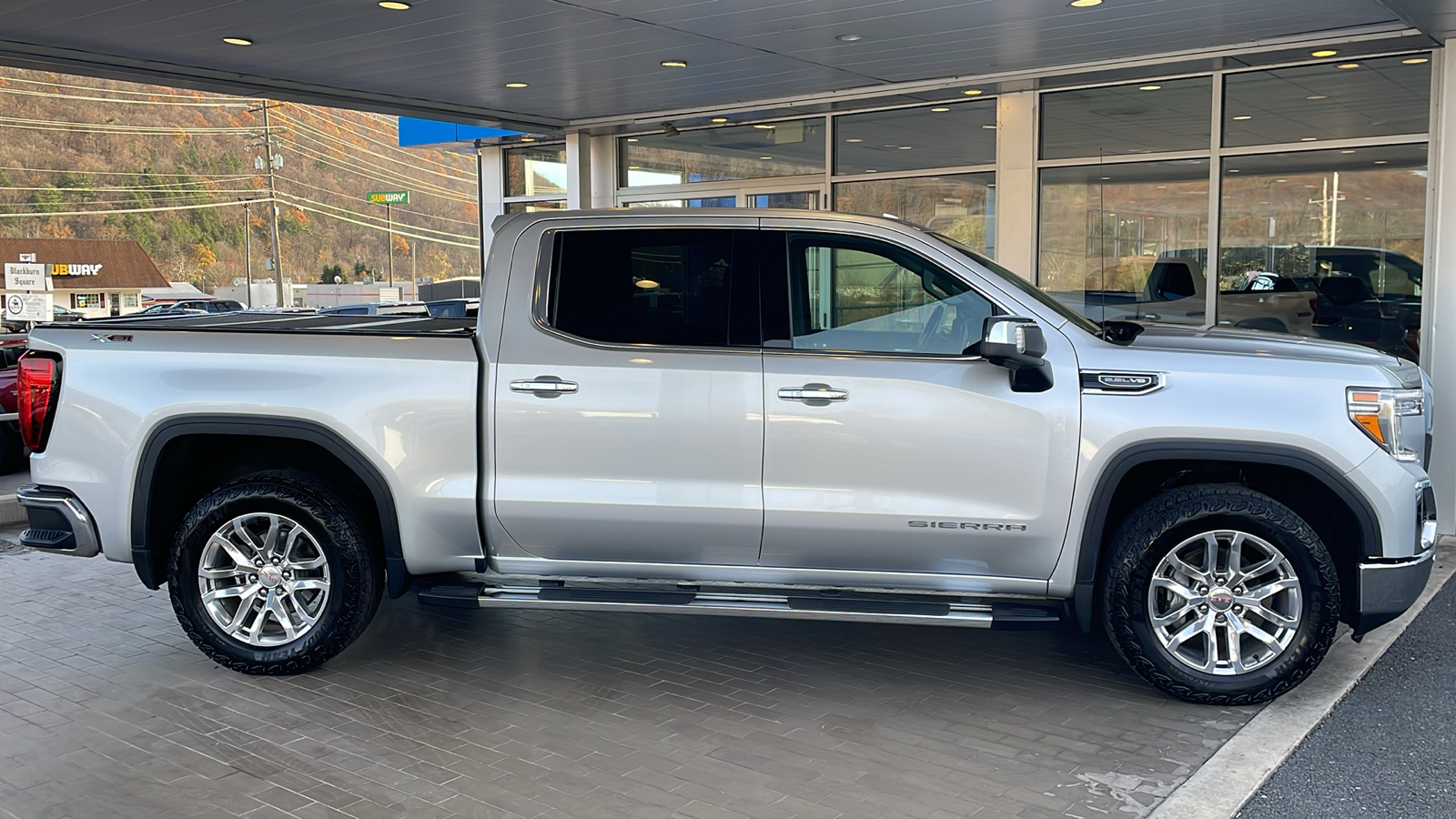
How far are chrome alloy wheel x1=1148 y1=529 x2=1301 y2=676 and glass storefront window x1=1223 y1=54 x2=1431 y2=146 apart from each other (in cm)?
560

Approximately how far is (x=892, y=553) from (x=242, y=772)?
2.67 metres

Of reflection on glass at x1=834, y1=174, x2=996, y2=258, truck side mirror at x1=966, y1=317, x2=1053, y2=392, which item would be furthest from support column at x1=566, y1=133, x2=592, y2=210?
truck side mirror at x1=966, y1=317, x2=1053, y2=392

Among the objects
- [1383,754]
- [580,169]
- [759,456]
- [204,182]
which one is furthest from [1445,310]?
[204,182]

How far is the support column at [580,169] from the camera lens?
14.5 meters

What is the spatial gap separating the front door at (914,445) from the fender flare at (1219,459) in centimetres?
13

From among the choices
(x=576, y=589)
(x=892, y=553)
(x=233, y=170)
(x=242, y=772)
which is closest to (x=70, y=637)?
(x=242, y=772)

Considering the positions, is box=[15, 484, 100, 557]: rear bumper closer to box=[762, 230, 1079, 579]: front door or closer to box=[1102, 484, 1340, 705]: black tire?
box=[762, 230, 1079, 579]: front door

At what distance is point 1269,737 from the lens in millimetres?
4781

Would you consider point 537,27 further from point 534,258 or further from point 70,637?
point 70,637

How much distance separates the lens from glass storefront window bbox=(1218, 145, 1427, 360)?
9.21 meters

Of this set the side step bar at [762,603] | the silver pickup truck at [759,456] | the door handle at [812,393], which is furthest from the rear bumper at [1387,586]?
the door handle at [812,393]

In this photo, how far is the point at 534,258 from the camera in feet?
18.1

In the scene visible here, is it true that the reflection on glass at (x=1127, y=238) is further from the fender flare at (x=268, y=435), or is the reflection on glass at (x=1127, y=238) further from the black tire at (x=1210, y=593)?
the fender flare at (x=268, y=435)

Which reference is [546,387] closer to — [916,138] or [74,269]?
[916,138]
